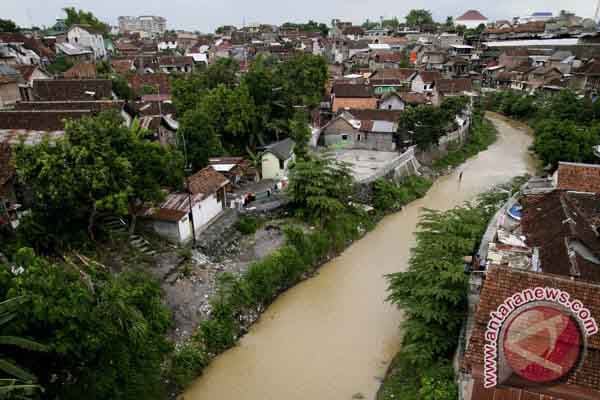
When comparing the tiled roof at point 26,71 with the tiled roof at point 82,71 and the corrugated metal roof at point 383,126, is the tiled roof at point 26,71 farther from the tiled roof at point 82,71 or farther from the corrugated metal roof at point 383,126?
the corrugated metal roof at point 383,126

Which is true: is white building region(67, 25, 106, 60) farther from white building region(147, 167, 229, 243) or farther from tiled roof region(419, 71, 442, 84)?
white building region(147, 167, 229, 243)

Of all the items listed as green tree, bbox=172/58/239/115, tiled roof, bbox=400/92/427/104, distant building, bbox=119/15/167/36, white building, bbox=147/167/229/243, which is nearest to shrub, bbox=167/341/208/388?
white building, bbox=147/167/229/243

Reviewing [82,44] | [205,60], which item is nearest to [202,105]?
[205,60]

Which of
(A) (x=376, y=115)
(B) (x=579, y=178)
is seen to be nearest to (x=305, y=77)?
(A) (x=376, y=115)

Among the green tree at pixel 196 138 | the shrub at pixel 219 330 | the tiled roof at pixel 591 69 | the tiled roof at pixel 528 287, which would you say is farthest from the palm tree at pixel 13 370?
the tiled roof at pixel 591 69

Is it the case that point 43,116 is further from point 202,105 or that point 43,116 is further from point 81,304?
point 81,304
